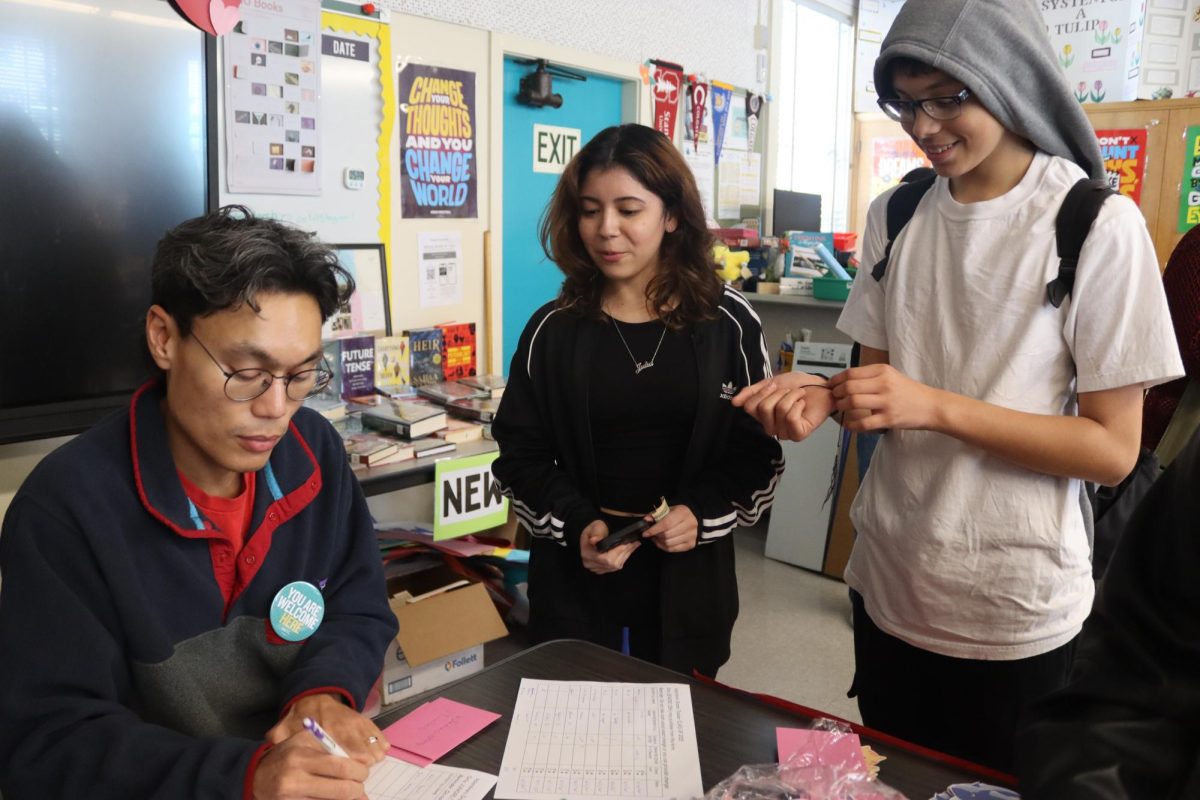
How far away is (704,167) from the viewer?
4535 mm

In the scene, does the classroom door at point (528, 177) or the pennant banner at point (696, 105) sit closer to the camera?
the classroom door at point (528, 177)

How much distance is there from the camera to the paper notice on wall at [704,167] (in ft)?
14.5

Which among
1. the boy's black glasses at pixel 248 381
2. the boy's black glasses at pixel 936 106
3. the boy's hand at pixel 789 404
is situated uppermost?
the boy's black glasses at pixel 936 106

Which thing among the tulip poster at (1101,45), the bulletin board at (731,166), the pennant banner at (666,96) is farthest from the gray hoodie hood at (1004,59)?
the tulip poster at (1101,45)

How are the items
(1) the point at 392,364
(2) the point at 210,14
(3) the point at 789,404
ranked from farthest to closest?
(1) the point at 392,364
(2) the point at 210,14
(3) the point at 789,404

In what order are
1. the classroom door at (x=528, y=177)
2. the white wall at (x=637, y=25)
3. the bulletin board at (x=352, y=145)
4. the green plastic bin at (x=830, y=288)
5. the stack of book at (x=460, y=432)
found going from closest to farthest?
the stack of book at (x=460, y=432) → the bulletin board at (x=352, y=145) → the white wall at (x=637, y=25) → the classroom door at (x=528, y=177) → the green plastic bin at (x=830, y=288)

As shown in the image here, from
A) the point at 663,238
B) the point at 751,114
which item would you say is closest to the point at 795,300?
the point at 751,114

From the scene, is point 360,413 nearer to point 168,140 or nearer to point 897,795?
point 168,140

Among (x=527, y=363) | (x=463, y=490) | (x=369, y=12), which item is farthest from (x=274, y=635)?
(x=369, y=12)

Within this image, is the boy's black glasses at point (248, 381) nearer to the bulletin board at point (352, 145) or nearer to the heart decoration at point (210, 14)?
the heart decoration at point (210, 14)

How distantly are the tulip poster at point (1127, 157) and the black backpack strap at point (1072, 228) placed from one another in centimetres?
415

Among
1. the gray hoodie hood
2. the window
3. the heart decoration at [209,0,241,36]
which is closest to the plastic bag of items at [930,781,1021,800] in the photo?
the gray hoodie hood

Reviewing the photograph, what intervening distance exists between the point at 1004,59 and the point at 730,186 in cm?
362

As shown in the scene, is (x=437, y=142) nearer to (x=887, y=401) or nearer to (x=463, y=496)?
(x=463, y=496)
